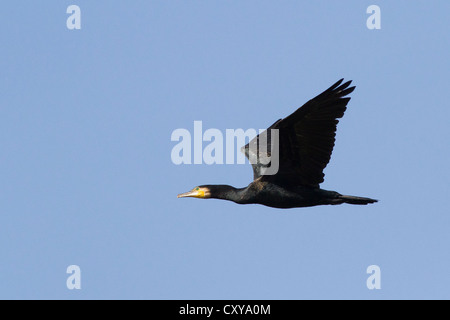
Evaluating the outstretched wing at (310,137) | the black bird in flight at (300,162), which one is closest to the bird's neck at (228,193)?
the black bird in flight at (300,162)

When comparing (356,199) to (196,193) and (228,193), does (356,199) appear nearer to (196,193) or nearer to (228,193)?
(228,193)

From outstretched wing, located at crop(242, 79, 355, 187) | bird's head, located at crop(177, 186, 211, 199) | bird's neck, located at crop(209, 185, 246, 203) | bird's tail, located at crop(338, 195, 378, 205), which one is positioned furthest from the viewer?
bird's head, located at crop(177, 186, 211, 199)

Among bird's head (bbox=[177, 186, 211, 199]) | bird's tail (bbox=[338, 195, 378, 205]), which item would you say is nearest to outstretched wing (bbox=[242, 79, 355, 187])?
bird's tail (bbox=[338, 195, 378, 205])

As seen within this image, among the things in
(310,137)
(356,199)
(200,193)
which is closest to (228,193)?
(200,193)

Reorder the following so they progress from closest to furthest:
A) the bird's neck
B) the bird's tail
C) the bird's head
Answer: the bird's tail < the bird's neck < the bird's head

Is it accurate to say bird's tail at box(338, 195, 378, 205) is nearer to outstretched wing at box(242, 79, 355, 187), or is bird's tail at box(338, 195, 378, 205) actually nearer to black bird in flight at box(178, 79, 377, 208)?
black bird in flight at box(178, 79, 377, 208)

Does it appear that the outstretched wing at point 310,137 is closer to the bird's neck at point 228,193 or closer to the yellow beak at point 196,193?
the bird's neck at point 228,193

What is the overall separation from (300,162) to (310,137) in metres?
0.57

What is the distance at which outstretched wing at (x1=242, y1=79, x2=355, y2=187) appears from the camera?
2106 cm

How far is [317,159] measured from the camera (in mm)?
21625

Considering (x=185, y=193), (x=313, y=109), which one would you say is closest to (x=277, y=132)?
(x=313, y=109)
